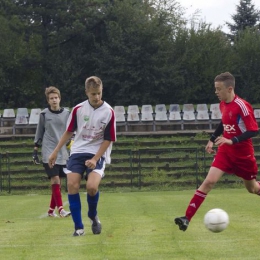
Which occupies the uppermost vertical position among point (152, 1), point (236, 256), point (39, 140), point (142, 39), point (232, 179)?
point (152, 1)

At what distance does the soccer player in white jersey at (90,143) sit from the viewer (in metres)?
9.14

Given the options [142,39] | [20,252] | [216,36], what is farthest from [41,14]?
[20,252]

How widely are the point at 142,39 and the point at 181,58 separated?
2.75 m

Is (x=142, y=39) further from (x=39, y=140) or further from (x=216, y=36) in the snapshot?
(x=39, y=140)

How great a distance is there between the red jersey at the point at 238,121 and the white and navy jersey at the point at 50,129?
3.77 m

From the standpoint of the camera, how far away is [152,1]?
63.2 metres

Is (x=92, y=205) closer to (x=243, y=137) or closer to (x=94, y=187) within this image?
(x=94, y=187)

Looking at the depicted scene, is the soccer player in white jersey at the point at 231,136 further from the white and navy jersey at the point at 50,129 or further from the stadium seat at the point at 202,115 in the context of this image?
the stadium seat at the point at 202,115

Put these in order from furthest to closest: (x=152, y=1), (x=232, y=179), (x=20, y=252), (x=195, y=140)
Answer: (x=152, y=1) < (x=195, y=140) < (x=232, y=179) < (x=20, y=252)

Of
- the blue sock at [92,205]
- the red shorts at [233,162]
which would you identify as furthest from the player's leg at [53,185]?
the red shorts at [233,162]

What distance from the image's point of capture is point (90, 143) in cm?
930

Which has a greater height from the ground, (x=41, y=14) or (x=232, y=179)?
(x=41, y=14)

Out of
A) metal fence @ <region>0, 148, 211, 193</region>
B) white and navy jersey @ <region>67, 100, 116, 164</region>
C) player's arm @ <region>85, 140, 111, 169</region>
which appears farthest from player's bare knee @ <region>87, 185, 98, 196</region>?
metal fence @ <region>0, 148, 211, 193</region>

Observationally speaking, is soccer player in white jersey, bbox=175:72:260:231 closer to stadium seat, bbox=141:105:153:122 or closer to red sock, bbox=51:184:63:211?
red sock, bbox=51:184:63:211
